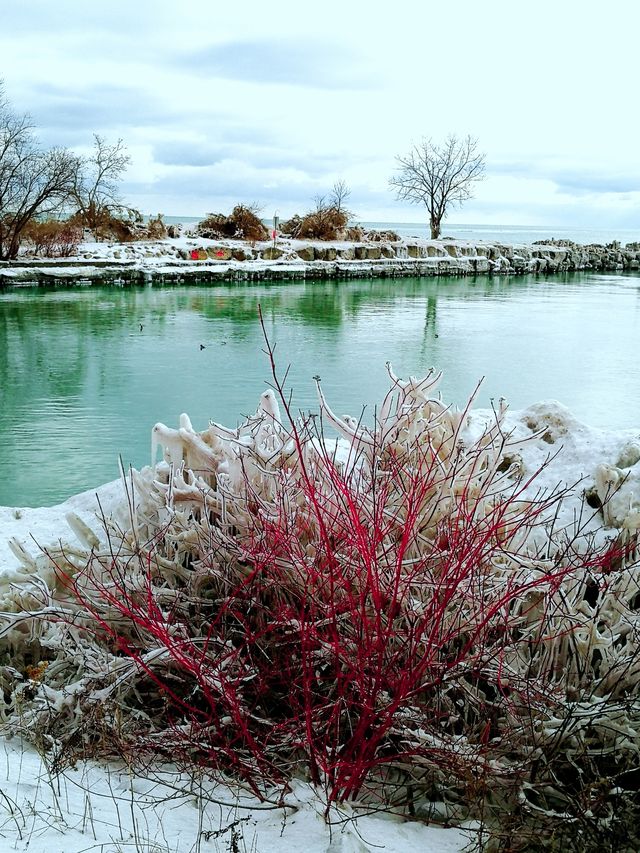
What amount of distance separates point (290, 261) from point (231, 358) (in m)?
18.9

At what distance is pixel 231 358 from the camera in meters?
13.7

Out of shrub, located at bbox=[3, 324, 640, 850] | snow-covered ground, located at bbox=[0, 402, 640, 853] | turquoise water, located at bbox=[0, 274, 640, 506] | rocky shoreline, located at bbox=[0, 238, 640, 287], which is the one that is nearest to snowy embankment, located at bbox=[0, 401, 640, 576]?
shrub, located at bbox=[3, 324, 640, 850]

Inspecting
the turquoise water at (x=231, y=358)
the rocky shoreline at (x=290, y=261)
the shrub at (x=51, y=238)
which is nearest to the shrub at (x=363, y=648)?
the turquoise water at (x=231, y=358)

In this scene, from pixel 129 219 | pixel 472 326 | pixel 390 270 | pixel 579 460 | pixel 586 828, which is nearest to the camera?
pixel 586 828

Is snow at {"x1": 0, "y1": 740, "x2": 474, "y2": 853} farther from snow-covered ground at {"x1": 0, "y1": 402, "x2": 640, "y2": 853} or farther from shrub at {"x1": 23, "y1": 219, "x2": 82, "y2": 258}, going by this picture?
shrub at {"x1": 23, "y1": 219, "x2": 82, "y2": 258}

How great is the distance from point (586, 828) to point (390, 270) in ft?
100

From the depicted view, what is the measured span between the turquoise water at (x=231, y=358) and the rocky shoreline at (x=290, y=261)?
1682 mm

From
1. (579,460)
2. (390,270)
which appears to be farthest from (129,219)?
(579,460)

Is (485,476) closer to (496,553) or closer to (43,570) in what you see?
(496,553)

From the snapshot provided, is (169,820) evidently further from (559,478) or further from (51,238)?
(51,238)

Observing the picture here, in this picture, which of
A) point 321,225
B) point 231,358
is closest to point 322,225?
point 321,225

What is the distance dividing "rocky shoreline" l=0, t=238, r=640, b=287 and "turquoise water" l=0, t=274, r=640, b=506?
5.52 feet

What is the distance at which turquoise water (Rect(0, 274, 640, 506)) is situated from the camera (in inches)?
348

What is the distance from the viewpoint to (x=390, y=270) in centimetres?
3197
